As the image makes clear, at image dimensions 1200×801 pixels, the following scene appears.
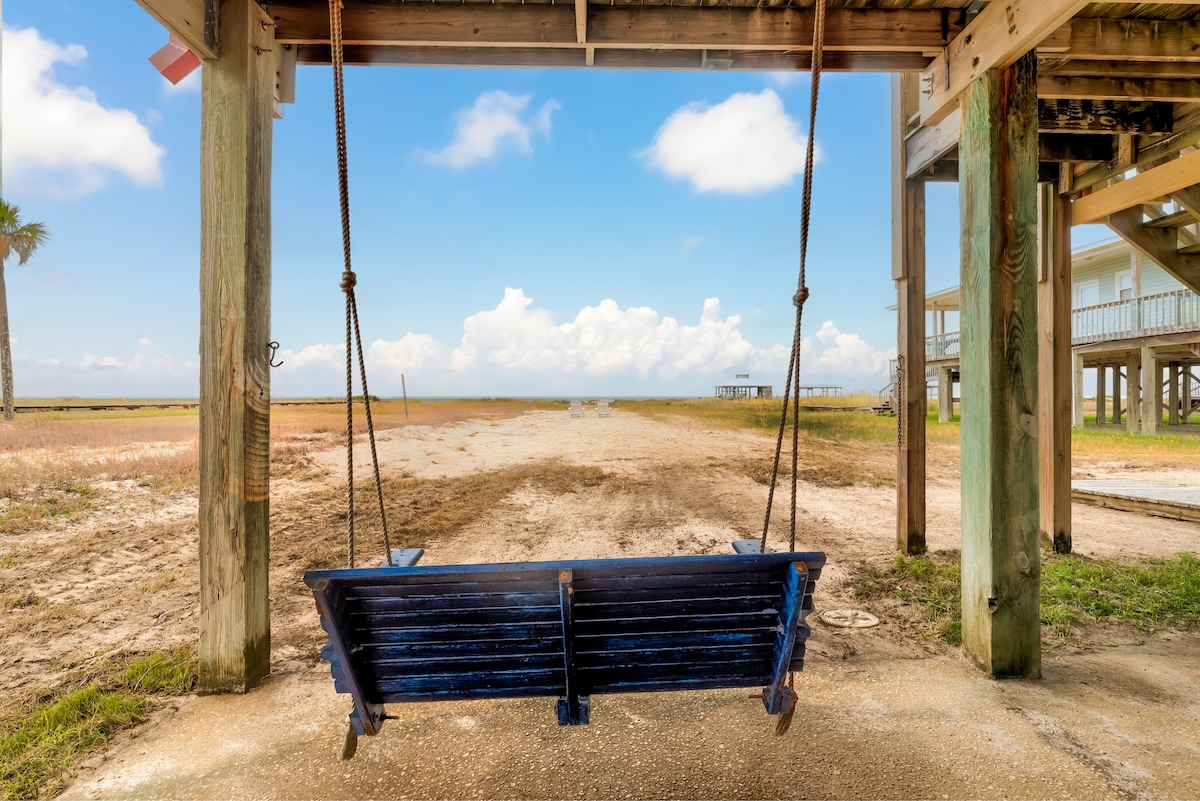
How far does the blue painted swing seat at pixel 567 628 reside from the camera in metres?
1.71

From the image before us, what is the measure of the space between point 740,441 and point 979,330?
45.0 ft

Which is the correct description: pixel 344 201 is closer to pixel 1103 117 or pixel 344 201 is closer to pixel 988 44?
pixel 988 44

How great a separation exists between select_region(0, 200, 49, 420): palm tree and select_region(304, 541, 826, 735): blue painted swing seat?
1499cm

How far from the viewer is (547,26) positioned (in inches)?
112

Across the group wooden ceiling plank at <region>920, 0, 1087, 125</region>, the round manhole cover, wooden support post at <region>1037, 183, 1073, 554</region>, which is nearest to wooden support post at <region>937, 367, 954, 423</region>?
wooden support post at <region>1037, 183, 1073, 554</region>

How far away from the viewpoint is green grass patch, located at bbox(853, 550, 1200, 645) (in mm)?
3461

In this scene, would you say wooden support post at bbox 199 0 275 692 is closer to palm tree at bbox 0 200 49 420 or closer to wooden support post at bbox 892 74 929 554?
wooden support post at bbox 892 74 929 554

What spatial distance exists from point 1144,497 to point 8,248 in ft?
68.0

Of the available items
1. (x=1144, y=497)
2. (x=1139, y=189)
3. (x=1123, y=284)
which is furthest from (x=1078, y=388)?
(x=1139, y=189)

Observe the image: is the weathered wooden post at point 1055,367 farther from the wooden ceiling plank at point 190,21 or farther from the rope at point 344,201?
the wooden ceiling plank at point 190,21

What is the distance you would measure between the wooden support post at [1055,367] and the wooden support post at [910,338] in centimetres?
106

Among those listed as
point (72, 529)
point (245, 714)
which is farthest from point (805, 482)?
point (72, 529)

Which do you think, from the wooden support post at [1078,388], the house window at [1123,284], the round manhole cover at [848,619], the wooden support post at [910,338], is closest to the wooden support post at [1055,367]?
the wooden support post at [910,338]

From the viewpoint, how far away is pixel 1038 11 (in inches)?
92.7
